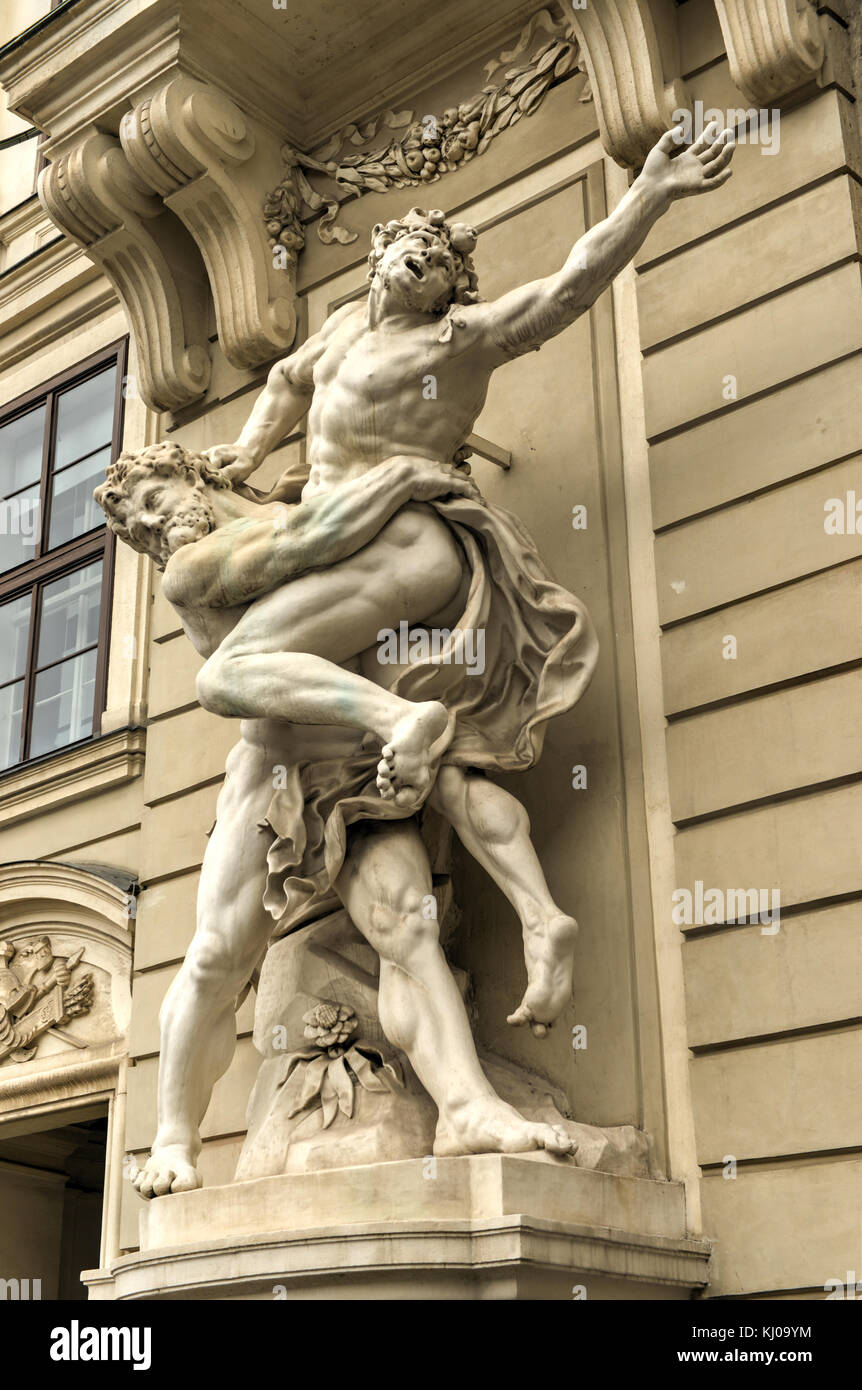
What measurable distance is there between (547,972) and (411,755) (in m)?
0.77

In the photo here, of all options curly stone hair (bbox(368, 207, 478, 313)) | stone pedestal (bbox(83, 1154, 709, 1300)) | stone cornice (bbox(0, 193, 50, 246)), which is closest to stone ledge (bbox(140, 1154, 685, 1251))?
stone pedestal (bbox(83, 1154, 709, 1300))

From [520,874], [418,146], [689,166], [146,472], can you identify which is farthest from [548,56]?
[520,874]

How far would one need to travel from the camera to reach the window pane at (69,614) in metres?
8.90

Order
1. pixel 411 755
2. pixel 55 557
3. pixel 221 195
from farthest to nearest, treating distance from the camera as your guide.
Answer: pixel 55 557 < pixel 221 195 < pixel 411 755

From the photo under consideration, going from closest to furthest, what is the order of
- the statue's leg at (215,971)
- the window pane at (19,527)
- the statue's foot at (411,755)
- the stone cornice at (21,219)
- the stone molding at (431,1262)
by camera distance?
the stone molding at (431,1262)
the statue's foot at (411,755)
the statue's leg at (215,971)
the window pane at (19,527)
the stone cornice at (21,219)

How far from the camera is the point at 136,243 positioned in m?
7.78

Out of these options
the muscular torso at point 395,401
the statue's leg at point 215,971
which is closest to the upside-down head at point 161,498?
the muscular torso at point 395,401

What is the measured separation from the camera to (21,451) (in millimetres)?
9758

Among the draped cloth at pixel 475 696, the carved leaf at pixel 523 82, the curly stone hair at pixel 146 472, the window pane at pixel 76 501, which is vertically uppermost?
the carved leaf at pixel 523 82

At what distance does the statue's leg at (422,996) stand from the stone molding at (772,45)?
9.29 ft

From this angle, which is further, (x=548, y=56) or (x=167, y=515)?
(x=548, y=56)

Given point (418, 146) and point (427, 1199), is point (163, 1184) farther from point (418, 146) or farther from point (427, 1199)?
point (418, 146)

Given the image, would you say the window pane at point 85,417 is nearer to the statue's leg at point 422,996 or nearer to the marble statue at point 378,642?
the marble statue at point 378,642

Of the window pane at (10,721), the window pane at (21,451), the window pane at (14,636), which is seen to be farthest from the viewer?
the window pane at (21,451)
